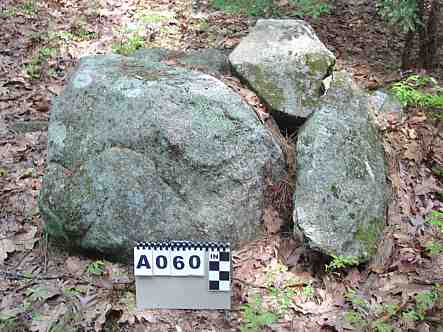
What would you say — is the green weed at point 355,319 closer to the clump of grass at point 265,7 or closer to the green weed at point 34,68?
the clump of grass at point 265,7

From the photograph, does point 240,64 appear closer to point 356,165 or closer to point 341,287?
point 356,165

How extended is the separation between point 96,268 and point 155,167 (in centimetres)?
88

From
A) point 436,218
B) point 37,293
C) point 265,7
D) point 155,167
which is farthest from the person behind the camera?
point 265,7

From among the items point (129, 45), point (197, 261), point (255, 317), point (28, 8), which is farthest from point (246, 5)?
point (255, 317)

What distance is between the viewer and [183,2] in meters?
8.20

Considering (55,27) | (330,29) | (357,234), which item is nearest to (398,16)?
(330,29)

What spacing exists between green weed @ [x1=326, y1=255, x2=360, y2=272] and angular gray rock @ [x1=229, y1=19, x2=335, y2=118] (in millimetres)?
1359

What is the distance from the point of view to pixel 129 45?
683cm

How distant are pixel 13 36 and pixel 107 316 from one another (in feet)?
16.5

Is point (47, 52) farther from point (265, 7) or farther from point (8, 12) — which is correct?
point (265, 7)

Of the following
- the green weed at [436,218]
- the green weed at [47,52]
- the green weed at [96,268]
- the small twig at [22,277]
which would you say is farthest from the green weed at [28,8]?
the green weed at [436,218]

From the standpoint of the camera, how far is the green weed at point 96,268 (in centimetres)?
382

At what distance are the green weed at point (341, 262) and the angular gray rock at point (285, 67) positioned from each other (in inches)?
53.5

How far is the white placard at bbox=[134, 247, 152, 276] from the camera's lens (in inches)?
136
